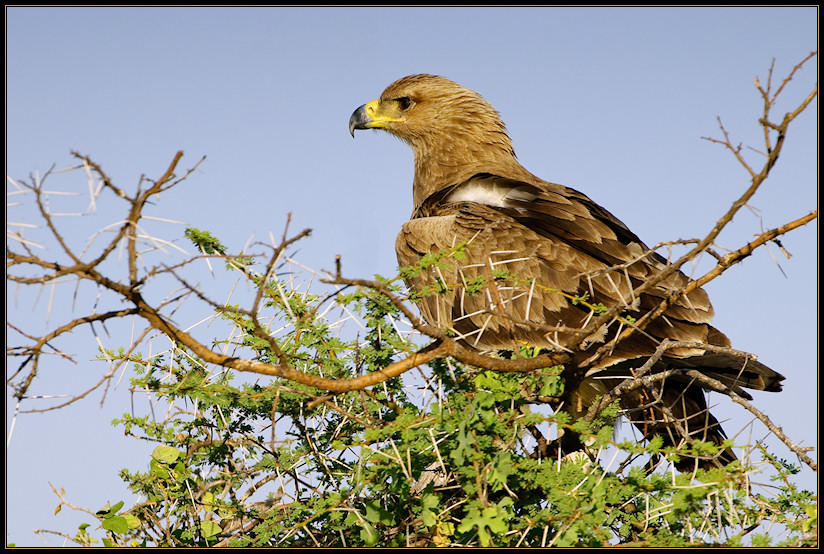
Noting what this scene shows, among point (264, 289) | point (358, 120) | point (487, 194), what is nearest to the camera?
point (264, 289)

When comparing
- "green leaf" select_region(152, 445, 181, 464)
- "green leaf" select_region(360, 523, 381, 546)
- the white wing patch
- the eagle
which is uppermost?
the white wing patch

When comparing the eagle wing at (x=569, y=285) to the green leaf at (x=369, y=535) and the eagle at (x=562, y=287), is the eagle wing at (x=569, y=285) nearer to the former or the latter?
the eagle at (x=562, y=287)

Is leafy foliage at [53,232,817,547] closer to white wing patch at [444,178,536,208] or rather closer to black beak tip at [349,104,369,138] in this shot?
white wing patch at [444,178,536,208]

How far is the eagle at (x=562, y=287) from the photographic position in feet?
10.6

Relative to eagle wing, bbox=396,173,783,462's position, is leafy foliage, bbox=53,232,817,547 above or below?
below

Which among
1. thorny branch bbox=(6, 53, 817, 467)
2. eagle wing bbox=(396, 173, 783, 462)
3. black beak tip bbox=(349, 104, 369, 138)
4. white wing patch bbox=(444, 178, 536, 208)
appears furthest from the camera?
black beak tip bbox=(349, 104, 369, 138)

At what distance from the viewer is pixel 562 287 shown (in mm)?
4246

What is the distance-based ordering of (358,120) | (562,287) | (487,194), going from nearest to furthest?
(562,287) → (487,194) → (358,120)

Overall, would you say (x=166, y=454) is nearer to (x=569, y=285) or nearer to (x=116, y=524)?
(x=116, y=524)

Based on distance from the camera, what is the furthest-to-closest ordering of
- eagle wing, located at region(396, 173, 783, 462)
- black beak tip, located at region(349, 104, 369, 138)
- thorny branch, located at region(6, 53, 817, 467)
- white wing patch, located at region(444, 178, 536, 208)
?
black beak tip, located at region(349, 104, 369, 138) < white wing patch, located at region(444, 178, 536, 208) < eagle wing, located at region(396, 173, 783, 462) < thorny branch, located at region(6, 53, 817, 467)

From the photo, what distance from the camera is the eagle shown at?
128 inches

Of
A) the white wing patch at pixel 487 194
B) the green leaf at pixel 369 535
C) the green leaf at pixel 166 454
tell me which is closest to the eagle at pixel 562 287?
the white wing patch at pixel 487 194

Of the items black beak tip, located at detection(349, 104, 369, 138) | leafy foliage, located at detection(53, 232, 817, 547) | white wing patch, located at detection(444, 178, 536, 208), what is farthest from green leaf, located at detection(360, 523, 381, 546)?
black beak tip, located at detection(349, 104, 369, 138)

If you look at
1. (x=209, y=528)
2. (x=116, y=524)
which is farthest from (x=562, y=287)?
(x=116, y=524)
